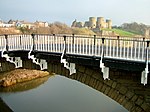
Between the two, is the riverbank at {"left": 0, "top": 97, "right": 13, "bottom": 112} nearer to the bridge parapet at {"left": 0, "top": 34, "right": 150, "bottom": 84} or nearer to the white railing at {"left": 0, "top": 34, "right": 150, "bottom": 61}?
the bridge parapet at {"left": 0, "top": 34, "right": 150, "bottom": 84}

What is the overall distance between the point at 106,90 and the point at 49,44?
4.36 meters

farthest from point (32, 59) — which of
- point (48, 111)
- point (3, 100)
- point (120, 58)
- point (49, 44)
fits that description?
point (3, 100)

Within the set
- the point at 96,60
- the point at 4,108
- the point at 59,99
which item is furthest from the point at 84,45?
the point at 4,108

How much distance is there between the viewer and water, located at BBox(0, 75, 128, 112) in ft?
60.2

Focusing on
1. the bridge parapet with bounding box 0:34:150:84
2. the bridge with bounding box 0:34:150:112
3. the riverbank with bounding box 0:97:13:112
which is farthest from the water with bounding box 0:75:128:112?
the bridge parapet with bounding box 0:34:150:84

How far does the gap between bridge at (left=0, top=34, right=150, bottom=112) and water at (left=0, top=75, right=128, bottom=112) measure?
651cm

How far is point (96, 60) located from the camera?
9.89 meters

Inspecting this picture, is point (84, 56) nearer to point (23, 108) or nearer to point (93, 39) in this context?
point (93, 39)

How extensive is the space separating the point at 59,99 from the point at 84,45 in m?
9.93

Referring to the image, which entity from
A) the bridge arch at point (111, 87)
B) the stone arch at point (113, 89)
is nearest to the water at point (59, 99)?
the bridge arch at point (111, 87)

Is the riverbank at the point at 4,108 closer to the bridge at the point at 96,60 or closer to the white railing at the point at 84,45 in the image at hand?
the bridge at the point at 96,60

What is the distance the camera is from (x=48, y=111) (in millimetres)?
17938

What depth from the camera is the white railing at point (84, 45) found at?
969 centimetres

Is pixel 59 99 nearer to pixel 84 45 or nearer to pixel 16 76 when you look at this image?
pixel 16 76
